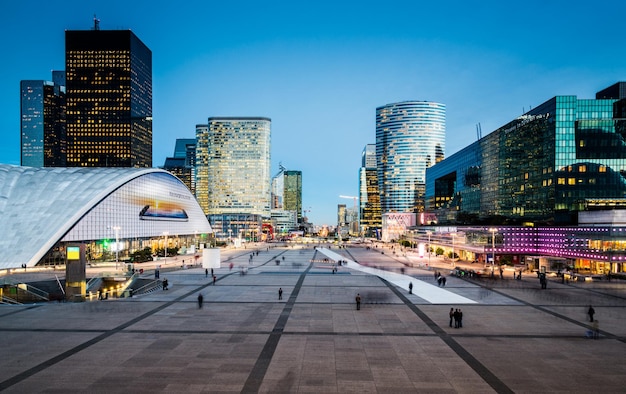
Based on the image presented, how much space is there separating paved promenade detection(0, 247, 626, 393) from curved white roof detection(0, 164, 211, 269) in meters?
37.4

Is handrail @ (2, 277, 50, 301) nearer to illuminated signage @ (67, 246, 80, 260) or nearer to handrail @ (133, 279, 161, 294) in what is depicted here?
handrail @ (133, 279, 161, 294)

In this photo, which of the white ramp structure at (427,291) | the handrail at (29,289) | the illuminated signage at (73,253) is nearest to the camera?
the white ramp structure at (427,291)

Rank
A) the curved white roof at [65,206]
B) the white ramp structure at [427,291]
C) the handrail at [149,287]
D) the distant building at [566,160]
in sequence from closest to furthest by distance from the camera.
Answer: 1. the white ramp structure at [427,291]
2. the handrail at [149,287]
3. the curved white roof at [65,206]
4. the distant building at [566,160]

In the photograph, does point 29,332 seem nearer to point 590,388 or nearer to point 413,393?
point 413,393

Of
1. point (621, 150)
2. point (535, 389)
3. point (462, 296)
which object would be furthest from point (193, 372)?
point (621, 150)

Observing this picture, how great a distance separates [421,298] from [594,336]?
1388cm

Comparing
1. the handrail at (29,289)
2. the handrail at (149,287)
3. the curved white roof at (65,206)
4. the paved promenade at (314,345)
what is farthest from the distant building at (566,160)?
the curved white roof at (65,206)

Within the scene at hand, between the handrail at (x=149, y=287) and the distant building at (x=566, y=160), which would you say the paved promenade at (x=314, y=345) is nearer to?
the handrail at (x=149, y=287)

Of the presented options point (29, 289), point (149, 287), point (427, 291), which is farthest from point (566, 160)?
point (29, 289)

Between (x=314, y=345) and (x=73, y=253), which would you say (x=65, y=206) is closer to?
(x=73, y=253)

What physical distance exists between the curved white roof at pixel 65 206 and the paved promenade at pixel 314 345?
3738 centimetres

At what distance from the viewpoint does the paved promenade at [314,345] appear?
1543 centimetres

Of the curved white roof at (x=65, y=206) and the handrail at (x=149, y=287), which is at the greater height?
the curved white roof at (x=65, y=206)

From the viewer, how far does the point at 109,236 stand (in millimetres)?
75812
